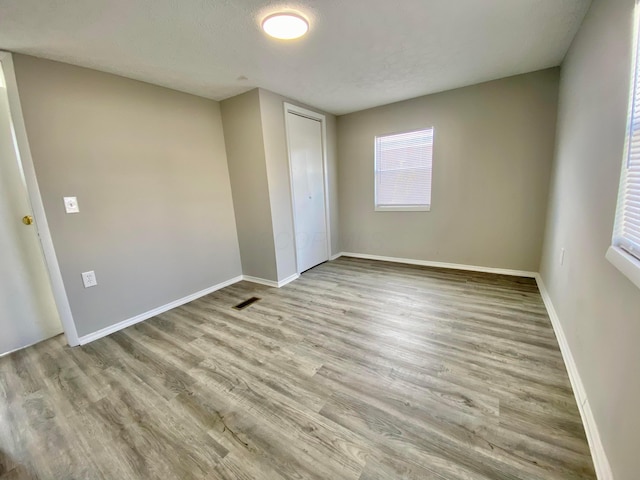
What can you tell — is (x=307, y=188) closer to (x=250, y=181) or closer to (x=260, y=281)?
(x=250, y=181)

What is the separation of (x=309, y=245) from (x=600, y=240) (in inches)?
116

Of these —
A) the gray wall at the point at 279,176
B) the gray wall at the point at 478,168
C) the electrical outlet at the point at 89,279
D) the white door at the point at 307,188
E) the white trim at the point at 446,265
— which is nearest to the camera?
the electrical outlet at the point at 89,279

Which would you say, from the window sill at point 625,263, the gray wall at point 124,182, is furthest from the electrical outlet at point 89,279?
the window sill at point 625,263

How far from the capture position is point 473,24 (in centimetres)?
177

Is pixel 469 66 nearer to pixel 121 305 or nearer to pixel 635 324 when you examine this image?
pixel 635 324

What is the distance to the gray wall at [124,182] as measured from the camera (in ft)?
6.54

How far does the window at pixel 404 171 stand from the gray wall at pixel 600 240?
148 cm

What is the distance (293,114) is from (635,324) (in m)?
3.38

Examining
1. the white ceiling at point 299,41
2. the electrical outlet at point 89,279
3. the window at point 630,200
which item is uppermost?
the white ceiling at point 299,41

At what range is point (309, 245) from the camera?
149 inches

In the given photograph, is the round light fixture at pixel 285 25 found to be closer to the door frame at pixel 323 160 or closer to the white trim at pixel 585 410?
the door frame at pixel 323 160

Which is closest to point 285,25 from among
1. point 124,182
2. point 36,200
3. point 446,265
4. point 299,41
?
point 299,41

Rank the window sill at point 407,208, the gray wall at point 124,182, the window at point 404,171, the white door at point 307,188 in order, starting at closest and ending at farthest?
the gray wall at point 124,182 → the white door at point 307,188 → the window at point 404,171 → the window sill at point 407,208

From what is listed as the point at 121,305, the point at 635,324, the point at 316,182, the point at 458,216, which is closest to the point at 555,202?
the point at 458,216
